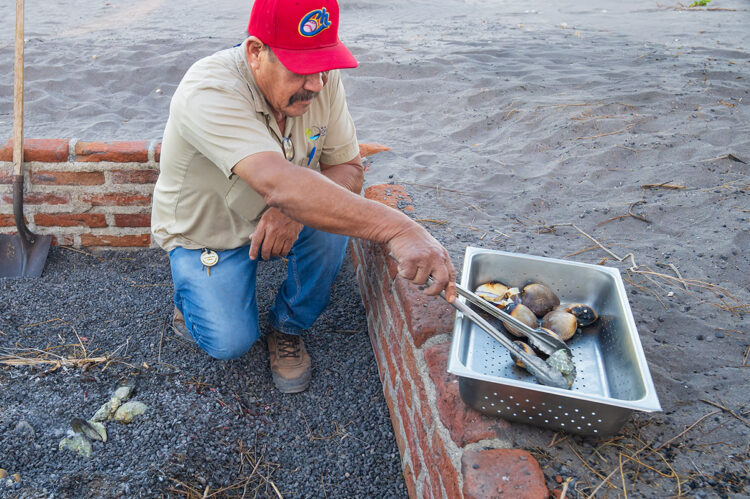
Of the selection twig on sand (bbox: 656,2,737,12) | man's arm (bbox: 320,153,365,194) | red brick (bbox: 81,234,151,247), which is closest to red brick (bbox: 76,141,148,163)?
red brick (bbox: 81,234,151,247)

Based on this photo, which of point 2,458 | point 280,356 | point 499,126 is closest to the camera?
point 2,458

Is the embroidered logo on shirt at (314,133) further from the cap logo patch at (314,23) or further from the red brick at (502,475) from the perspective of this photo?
the red brick at (502,475)

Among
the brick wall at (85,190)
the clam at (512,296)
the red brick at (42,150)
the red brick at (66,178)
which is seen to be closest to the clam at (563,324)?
the clam at (512,296)

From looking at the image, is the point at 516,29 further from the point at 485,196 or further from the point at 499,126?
the point at 485,196

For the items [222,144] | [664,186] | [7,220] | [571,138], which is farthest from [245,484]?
[571,138]

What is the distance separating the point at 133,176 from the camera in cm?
289

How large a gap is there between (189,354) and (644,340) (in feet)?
6.13

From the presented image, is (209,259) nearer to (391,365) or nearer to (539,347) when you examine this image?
(391,365)

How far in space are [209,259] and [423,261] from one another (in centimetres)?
99

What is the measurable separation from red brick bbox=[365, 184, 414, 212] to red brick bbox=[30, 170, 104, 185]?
1442 millimetres

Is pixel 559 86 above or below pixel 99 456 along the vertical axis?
above

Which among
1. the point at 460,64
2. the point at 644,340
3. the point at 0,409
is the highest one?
the point at 460,64

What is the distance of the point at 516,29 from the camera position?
669cm

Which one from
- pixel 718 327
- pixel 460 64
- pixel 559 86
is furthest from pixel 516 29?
pixel 718 327
